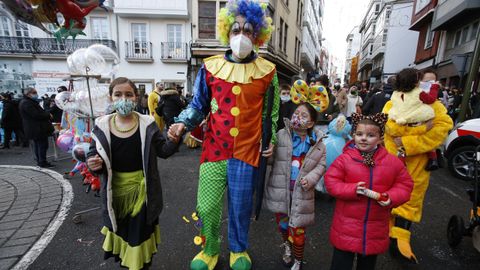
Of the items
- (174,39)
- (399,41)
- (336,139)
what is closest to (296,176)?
(336,139)

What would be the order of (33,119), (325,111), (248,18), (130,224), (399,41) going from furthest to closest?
(399,41) → (33,119) → (325,111) → (248,18) → (130,224)

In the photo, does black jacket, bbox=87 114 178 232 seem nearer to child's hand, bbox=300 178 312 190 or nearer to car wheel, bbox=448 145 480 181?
child's hand, bbox=300 178 312 190

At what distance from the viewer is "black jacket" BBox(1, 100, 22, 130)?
763 cm

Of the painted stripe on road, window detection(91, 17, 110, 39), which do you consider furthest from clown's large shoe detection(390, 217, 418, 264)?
window detection(91, 17, 110, 39)

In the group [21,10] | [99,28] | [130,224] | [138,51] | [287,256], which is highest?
[99,28]

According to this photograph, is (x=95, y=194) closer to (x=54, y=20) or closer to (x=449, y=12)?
(x=54, y=20)

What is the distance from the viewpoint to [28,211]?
11.4 feet

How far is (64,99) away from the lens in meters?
4.53

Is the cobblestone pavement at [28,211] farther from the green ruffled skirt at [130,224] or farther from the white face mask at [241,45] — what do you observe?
the white face mask at [241,45]

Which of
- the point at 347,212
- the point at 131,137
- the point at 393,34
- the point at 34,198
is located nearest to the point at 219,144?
the point at 131,137

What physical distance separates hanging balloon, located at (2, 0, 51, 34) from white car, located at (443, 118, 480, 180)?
23.9 ft

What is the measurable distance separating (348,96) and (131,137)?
5.94 m

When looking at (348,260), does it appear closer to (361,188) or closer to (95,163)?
(361,188)

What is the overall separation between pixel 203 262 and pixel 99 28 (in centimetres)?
1955
